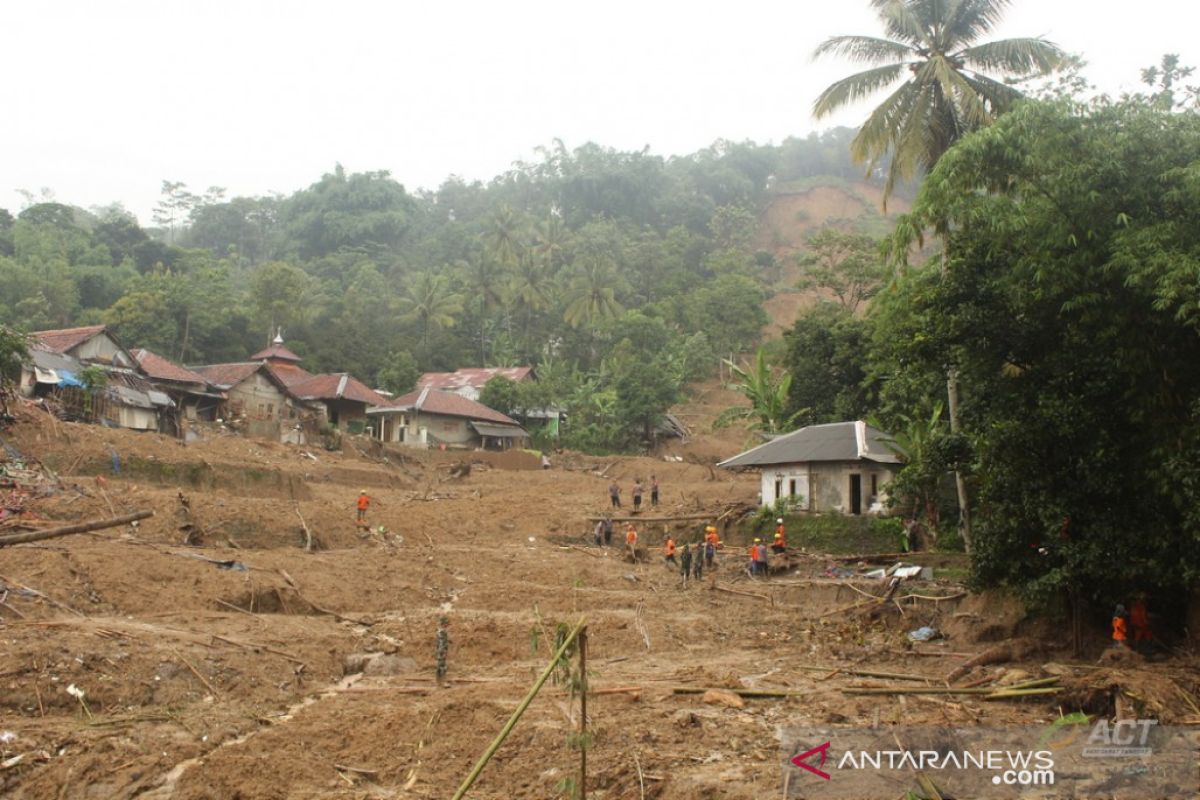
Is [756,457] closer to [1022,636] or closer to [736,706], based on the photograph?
[1022,636]

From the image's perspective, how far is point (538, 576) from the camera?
22.5 m

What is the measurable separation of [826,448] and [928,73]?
11.1 meters

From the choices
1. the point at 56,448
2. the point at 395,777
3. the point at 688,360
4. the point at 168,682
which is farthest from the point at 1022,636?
the point at 688,360

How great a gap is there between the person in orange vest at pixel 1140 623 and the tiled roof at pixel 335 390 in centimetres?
3839

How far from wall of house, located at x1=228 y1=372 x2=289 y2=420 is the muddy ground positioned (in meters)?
15.6

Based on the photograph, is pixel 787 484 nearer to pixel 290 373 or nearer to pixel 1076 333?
pixel 1076 333

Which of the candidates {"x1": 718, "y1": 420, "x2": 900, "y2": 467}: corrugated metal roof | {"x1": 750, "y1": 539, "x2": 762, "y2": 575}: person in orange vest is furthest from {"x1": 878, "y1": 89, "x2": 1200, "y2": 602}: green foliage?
{"x1": 718, "y1": 420, "x2": 900, "y2": 467}: corrugated metal roof

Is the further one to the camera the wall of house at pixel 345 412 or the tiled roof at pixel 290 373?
the tiled roof at pixel 290 373

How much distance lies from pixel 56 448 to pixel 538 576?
13.8 metres

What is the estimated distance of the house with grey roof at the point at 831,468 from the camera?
27.5 m

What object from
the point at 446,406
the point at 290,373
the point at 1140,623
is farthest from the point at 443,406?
the point at 1140,623

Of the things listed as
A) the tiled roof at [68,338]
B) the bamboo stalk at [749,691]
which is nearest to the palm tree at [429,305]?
the tiled roof at [68,338]

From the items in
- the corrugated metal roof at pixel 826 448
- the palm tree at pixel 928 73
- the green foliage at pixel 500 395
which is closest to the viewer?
the palm tree at pixel 928 73

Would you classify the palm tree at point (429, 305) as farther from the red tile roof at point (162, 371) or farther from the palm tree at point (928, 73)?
the palm tree at point (928, 73)
